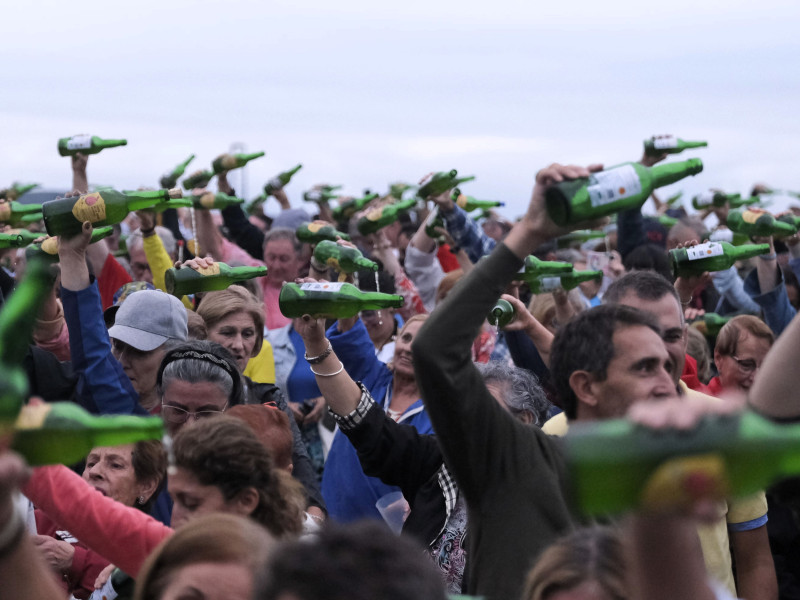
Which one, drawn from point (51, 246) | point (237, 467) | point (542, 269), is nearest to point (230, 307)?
point (51, 246)

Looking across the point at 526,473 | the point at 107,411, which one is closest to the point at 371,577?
the point at 526,473

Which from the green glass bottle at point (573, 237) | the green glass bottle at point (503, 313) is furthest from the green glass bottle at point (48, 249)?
the green glass bottle at point (573, 237)

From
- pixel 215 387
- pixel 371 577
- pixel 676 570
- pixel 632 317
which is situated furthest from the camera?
pixel 215 387

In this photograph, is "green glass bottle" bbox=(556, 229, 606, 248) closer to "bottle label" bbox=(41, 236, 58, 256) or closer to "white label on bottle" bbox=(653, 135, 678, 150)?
"white label on bottle" bbox=(653, 135, 678, 150)

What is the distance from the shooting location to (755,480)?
124 centimetres

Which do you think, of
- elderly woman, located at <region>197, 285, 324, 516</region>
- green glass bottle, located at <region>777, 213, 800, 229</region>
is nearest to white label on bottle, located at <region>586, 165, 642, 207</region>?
elderly woman, located at <region>197, 285, 324, 516</region>

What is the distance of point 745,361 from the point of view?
4883 millimetres

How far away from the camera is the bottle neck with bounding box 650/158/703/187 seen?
2.71 meters

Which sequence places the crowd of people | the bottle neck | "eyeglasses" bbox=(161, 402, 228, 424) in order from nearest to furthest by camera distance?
the crowd of people
the bottle neck
"eyeglasses" bbox=(161, 402, 228, 424)

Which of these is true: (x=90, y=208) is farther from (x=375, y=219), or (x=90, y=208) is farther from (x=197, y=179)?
(x=197, y=179)

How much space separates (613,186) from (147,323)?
98.5 inches

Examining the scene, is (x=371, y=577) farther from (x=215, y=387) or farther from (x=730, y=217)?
(x=730, y=217)

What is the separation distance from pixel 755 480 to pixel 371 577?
559 millimetres

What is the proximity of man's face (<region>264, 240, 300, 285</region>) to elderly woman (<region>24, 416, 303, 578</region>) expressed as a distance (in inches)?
169
